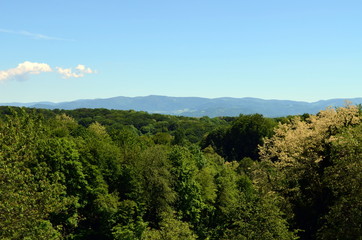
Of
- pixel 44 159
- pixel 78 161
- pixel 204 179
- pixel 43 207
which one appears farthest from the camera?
pixel 204 179

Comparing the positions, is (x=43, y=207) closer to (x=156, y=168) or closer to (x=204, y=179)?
(x=156, y=168)

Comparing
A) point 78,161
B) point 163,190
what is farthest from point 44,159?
point 163,190

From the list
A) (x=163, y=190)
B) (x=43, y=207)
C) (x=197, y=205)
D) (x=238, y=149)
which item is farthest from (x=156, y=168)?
(x=238, y=149)

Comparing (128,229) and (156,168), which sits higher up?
(156,168)

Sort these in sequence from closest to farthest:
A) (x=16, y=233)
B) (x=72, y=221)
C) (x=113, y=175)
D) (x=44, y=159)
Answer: (x=16, y=233)
(x=72, y=221)
(x=44, y=159)
(x=113, y=175)

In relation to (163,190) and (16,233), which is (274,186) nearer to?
(163,190)

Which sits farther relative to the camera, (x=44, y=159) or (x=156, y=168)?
(x=156, y=168)

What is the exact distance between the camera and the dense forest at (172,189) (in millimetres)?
28406

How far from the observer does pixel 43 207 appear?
91.5 feet

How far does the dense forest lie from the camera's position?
28.4 metres

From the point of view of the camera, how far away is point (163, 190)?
51.7 metres

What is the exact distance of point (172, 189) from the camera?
179 ft

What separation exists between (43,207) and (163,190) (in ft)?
83.6

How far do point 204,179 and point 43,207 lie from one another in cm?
3734
